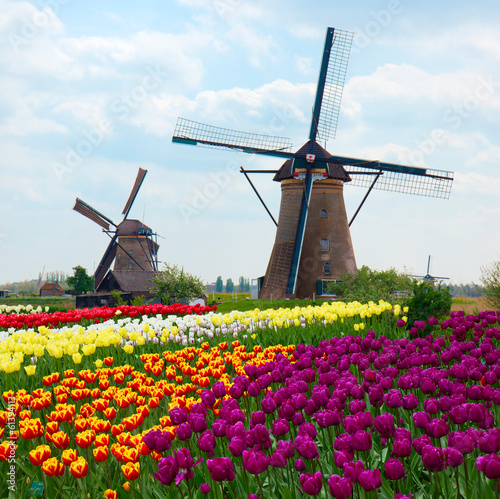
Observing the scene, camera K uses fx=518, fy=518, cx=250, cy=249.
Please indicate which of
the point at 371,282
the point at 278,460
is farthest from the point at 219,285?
the point at 278,460

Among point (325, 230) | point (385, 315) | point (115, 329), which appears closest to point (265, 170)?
point (325, 230)

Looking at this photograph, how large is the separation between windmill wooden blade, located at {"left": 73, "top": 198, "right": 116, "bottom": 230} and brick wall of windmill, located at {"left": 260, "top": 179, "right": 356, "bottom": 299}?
20.7 meters

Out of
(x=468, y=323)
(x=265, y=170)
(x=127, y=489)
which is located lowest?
(x=127, y=489)

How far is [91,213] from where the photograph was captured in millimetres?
45406

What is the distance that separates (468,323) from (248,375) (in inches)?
186

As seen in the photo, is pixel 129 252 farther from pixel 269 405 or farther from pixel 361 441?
pixel 361 441

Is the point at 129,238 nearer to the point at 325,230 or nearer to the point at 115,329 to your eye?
the point at 325,230

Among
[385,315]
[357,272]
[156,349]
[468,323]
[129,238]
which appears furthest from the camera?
[129,238]

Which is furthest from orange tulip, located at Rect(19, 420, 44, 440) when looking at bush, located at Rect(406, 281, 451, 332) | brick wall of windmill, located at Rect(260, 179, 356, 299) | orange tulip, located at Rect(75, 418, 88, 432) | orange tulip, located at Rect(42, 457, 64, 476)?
brick wall of windmill, located at Rect(260, 179, 356, 299)

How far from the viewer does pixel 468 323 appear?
27.1 feet

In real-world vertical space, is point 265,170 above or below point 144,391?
above

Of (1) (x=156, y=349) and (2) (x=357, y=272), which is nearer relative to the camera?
(1) (x=156, y=349)

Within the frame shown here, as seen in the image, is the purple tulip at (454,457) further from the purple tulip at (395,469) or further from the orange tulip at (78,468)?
Answer: the orange tulip at (78,468)

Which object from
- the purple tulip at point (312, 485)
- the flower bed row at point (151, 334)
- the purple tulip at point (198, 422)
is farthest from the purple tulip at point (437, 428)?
the flower bed row at point (151, 334)
